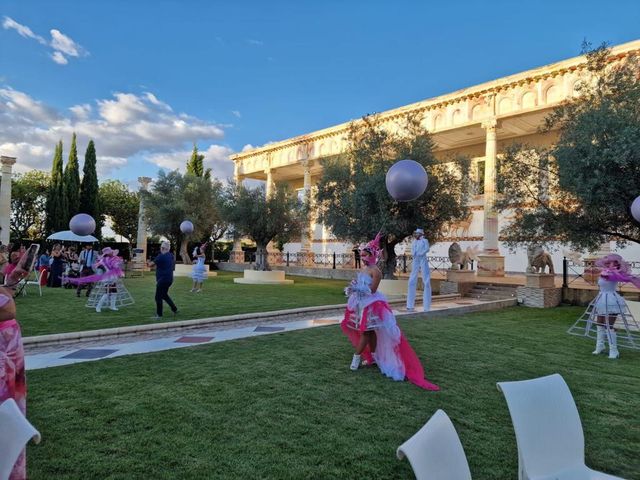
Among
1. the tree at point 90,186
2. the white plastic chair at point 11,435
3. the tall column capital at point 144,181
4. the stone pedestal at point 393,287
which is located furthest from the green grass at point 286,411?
the tree at point 90,186

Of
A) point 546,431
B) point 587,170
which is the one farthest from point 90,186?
point 546,431

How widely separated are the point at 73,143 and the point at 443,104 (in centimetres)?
2623

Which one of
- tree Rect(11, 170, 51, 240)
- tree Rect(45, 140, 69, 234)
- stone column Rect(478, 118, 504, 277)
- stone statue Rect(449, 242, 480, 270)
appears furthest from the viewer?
tree Rect(11, 170, 51, 240)

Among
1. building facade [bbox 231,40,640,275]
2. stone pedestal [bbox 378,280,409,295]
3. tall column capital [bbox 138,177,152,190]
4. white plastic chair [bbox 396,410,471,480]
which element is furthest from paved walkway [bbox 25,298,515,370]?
tall column capital [bbox 138,177,152,190]

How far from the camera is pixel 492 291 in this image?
47.4 feet

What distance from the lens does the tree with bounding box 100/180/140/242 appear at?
40656mm

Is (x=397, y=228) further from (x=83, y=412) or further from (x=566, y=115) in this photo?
(x=83, y=412)

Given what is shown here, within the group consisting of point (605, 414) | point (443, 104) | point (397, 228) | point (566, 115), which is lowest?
point (605, 414)

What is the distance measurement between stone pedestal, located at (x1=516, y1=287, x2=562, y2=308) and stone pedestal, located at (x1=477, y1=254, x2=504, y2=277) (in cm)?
576

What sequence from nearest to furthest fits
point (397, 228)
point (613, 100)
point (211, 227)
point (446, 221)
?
point (613, 100) → point (397, 228) → point (446, 221) → point (211, 227)

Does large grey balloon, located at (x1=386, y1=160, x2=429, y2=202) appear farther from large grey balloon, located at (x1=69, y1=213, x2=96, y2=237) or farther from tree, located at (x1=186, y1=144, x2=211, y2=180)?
tree, located at (x1=186, y1=144, x2=211, y2=180)

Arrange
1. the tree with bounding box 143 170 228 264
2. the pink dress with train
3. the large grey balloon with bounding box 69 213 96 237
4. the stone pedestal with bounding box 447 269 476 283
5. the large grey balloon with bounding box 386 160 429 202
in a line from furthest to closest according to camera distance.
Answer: the tree with bounding box 143 170 228 264
the stone pedestal with bounding box 447 269 476 283
the large grey balloon with bounding box 69 213 96 237
the large grey balloon with bounding box 386 160 429 202
the pink dress with train

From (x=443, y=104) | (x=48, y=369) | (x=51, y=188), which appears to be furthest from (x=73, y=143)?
(x=48, y=369)

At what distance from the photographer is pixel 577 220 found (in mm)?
10289
